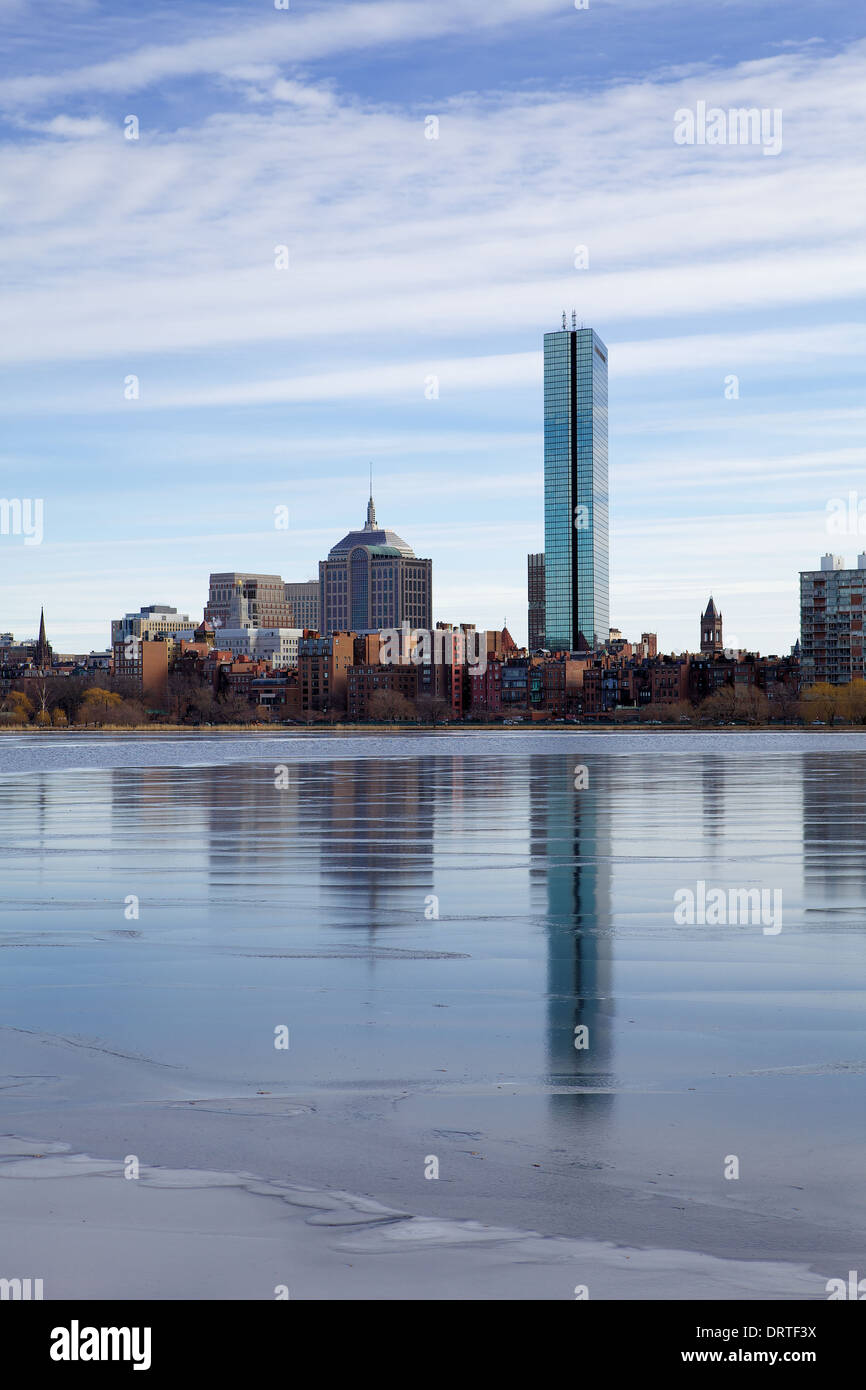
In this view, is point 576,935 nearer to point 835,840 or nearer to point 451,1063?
point 451,1063

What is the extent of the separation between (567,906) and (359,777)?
32229 millimetres

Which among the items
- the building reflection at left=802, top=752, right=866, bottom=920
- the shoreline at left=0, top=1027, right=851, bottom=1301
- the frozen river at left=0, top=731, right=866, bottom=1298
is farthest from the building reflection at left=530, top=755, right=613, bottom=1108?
the building reflection at left=802, top=752, right=866, bottom=920

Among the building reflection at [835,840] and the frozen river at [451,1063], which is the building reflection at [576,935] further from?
the building reflection at [835,840]

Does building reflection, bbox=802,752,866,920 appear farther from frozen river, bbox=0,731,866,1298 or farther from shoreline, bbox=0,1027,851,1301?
shoreline, bbox=0,1027,851,1301

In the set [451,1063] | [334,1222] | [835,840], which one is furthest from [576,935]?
[835,840]

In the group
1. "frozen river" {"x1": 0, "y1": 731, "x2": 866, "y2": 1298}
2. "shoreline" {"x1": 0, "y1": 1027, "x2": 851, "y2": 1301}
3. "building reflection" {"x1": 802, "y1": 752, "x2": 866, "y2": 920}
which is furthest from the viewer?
"building reflection" {"x1": 802, "y1": 752, "x2": 866, "y2": 920}

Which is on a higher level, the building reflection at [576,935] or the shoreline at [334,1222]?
the shoreline at [334,1222]

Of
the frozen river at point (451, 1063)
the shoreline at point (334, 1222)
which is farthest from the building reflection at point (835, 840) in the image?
the shoreline at point (334, 1222)

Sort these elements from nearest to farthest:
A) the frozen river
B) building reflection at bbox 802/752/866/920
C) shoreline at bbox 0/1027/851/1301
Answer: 1. shoreline at bbox 0/1027/851/1301
2. the frozen river
3. building reflection at bbox 802/752/866/920

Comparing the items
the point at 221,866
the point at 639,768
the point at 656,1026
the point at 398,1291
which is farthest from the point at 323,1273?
the point at 639,768

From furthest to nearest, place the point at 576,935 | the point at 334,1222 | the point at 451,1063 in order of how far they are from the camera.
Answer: the point at 576,935 → the point at 451,1063 → the point at 334,1222

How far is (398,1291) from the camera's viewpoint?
5582 mm

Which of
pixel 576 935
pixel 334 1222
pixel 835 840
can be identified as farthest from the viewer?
pixel 835 840
